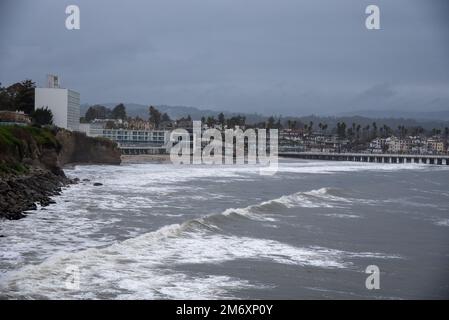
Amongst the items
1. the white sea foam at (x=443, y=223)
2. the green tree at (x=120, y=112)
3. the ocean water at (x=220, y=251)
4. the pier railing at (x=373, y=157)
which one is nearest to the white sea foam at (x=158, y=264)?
the ocean water at (x=220, y=251)

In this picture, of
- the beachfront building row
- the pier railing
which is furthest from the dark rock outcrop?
the beachfront building row

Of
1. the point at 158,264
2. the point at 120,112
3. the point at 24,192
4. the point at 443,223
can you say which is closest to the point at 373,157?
the point at 120,112

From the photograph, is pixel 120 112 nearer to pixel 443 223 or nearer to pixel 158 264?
pixel 443 223

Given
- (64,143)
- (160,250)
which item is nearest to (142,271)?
(160,250)

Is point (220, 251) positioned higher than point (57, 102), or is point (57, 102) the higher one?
point (57, 102)

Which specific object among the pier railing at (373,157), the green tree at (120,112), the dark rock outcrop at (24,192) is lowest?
the pier railing at (373,157)

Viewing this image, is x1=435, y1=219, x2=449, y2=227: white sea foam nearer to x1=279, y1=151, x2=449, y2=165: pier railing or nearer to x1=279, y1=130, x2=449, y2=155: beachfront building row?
x1=279, y1=151, x2=449, y2=165: pier railing

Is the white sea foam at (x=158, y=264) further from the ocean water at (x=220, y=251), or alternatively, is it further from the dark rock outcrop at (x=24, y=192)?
the dark rock outcrop at (x=24, y=192)

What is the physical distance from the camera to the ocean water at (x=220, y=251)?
39.1 feet

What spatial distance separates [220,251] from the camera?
15812 millimetres

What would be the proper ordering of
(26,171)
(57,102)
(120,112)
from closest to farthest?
(26,171) → (57,102) → (120,112)

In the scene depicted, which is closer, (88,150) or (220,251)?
(220,251)
